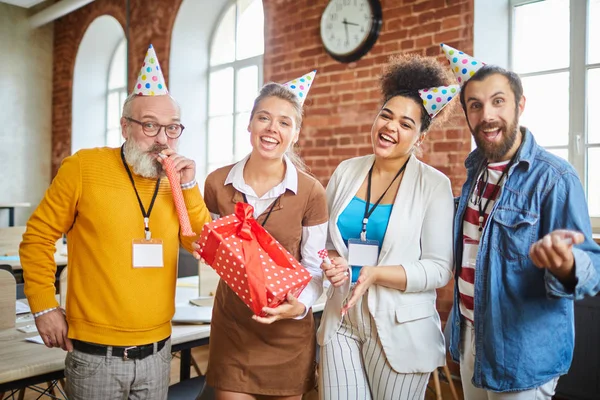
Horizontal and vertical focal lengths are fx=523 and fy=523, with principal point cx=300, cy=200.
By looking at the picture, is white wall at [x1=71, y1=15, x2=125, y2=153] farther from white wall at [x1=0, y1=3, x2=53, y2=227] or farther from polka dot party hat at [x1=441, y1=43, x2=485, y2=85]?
polka dot party hat at [x1=441, y1=43, x2=485, y2=85]

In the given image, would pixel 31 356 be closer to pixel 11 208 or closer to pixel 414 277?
pixel 414 277

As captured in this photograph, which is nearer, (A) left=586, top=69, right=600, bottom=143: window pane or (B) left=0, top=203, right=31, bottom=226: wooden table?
(A) left=586, top=69, right=600, bottom=143: window pane

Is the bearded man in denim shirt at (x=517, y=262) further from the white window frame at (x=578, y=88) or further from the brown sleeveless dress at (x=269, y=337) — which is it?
the white window frame at (x=578, y=88)

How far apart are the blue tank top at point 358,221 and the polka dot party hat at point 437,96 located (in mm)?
375

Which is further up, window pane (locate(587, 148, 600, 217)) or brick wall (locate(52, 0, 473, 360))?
brick wall (locate(52, 0, 473, 360))

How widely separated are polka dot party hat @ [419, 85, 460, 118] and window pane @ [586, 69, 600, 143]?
2106mm

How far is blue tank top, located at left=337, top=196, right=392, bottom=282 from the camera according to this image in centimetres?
177

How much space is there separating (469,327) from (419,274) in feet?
0.79

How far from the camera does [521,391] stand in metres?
1.50

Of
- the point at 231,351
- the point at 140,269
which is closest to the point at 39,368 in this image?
the point at 140,269

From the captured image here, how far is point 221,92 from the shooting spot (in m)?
6.14

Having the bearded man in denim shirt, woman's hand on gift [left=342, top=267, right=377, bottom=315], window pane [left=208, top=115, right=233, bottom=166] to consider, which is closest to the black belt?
woman's hand on gift [left=342, top=267, right=377, bottom=315]

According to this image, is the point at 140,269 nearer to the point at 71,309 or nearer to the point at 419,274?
the point at 71,309

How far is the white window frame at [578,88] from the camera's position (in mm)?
3436
